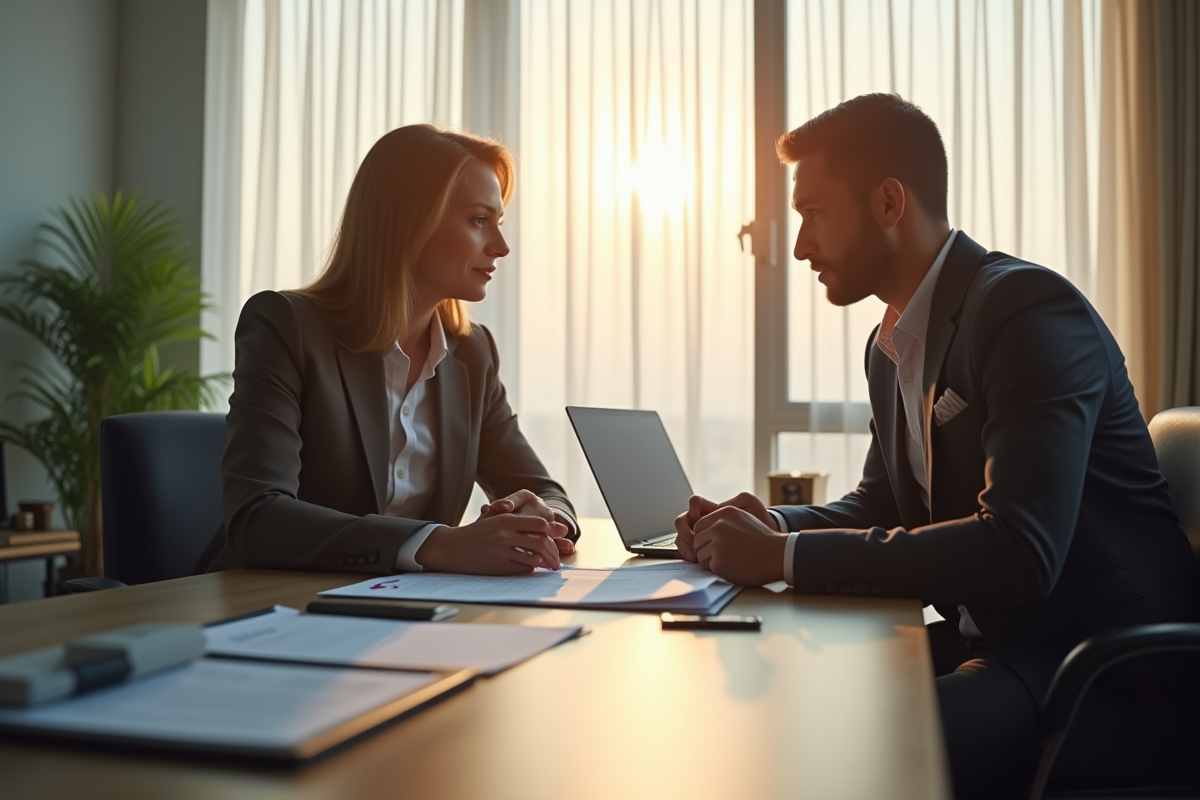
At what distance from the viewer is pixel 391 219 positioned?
6.58ft

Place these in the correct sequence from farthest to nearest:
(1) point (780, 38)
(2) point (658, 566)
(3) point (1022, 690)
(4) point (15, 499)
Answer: (4) point (15, 499), (1) point (780, 38), (2) point (658, 566), (3) point (1022, 690)

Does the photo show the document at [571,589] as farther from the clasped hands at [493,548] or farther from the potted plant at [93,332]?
the potted plant at [93,332]

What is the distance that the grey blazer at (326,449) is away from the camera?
1461mm

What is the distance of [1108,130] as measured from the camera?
3.39m

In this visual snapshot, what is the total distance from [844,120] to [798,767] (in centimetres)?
141

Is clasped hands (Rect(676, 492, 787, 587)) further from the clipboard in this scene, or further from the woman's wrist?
the clipboard

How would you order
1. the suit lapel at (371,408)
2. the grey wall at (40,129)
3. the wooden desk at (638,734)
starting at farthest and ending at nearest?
the grey wall at (40,129) < the suit lapel at (371,408) < the wooden desk at (638,734)

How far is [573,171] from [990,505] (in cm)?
283

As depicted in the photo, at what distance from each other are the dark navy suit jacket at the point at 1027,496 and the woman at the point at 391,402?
1.58 ft

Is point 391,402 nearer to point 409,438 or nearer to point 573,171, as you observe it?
point 409,438

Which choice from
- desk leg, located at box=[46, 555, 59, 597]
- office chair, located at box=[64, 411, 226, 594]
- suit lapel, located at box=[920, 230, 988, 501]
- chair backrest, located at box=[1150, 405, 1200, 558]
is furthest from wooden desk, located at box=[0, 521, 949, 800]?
desk leg, located at box=[46, 555, 59, 597]

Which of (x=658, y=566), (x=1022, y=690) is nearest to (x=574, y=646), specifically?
(x=658, y=566)

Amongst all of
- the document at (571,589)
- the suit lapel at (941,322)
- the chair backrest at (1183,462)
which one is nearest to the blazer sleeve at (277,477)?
the document at (571,589)

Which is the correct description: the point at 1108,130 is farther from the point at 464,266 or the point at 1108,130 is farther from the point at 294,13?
the point at 294,13
